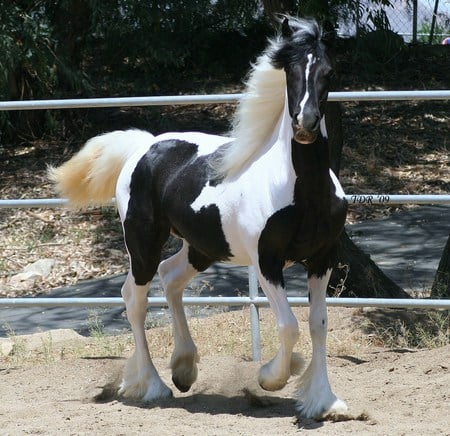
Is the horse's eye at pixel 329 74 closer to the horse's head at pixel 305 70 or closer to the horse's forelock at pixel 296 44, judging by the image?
the horse's head at pixel 305 70

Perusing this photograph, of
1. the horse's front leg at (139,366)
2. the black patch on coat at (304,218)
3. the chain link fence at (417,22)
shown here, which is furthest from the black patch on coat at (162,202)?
the chain link fence at (417,22)

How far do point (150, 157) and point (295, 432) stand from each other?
172 centimetres

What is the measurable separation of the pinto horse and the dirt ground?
0.18m

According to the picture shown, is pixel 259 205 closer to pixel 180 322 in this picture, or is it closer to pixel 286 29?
pixel 286 29

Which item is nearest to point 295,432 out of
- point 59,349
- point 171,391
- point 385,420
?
point 385,420

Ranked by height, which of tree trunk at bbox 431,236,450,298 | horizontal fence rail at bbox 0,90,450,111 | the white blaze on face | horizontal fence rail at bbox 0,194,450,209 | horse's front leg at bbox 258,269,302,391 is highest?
the white blaze on face

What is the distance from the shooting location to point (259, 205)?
4363 mm

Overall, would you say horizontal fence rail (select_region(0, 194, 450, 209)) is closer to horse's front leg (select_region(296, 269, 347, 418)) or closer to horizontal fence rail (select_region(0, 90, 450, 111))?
horizontal fence rail (select_region(0, 90, 450, 111))

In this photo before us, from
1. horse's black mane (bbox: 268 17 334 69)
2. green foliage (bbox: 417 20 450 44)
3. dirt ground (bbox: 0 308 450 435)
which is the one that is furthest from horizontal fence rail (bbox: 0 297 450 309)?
green foliage (bbox: 417 20 450 44)

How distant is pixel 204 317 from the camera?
759 cm

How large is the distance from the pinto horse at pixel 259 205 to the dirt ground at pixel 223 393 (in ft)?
0.57

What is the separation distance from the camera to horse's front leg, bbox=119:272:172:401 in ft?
16.6

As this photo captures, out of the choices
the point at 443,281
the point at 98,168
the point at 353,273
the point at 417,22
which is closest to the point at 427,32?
the point at 417,22

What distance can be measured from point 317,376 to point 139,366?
1.13 meters
